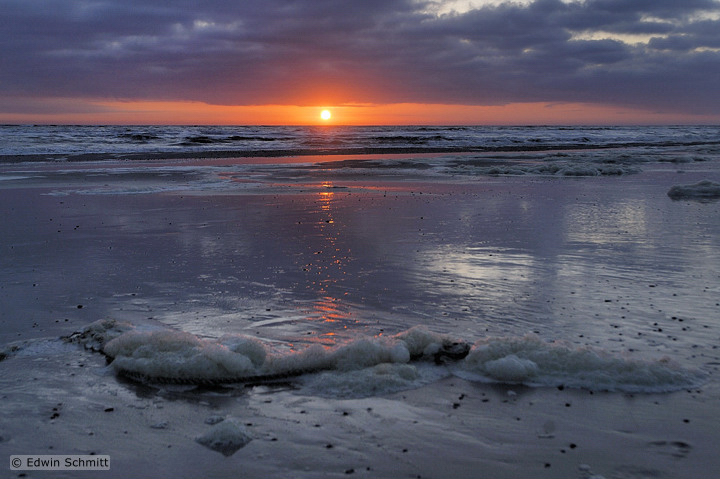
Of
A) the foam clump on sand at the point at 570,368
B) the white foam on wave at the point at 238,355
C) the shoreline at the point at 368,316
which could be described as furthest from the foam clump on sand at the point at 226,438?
the foam clump on sand at the point at 570,368

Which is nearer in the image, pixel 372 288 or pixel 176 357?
pixel 176 357

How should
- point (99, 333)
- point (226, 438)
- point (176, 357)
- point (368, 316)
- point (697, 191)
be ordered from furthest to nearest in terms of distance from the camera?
point (697, 191) → point (368, 316) → point (99, 333) → point (176, 357) → point (226, 438)

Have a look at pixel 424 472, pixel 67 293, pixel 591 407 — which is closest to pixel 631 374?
pixel 591 407

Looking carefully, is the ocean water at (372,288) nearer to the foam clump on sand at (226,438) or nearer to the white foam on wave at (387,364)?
the white foam on wave at (387,364)

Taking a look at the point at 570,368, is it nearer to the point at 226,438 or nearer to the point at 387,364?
the point at 387,364

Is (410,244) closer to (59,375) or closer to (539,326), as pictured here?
(539,326)

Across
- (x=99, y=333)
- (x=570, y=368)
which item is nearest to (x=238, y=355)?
(x=99, y=333)

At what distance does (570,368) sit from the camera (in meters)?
5.21

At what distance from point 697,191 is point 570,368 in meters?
14.7

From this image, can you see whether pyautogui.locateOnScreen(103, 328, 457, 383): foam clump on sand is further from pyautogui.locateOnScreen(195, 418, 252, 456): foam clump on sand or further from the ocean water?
pyautogui.locateOnScreen(195, 418, 252, 456): foam clump on sand

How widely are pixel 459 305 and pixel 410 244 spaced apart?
11.9 ft

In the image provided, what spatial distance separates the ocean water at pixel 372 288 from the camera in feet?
17.5

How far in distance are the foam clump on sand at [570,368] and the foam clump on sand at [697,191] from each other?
44.3 feet

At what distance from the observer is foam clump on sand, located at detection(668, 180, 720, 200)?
1697 centimetres
